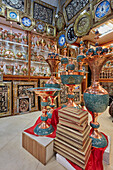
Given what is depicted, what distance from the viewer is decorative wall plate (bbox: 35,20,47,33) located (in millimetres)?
2740

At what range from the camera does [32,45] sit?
268 cm

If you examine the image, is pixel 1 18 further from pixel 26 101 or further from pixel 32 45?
pixel 26 101

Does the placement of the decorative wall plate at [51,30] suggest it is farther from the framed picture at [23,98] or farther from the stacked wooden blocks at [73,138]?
the stacked wooden blocks at [73,138]

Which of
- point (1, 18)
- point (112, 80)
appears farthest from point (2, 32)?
point (112, 80)

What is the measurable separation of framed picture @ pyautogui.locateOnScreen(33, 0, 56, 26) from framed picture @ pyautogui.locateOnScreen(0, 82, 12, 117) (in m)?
2.35

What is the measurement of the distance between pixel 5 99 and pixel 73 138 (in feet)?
6.50

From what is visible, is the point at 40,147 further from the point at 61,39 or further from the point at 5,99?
the point at 61,39

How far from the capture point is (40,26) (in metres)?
2.79

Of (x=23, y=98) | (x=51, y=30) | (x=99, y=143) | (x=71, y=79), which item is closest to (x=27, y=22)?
(x=51, y=30)

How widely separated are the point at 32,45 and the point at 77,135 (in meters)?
2.76

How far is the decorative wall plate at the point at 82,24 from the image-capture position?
7.32 feet

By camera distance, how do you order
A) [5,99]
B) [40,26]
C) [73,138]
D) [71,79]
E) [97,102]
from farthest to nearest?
[40,26], [5,99], [71,79], [97,102], [73,138]

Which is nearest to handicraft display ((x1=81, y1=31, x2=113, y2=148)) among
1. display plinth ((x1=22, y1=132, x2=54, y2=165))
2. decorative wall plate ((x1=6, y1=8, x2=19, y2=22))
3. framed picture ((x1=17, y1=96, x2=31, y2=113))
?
display plinth ((x1=22, y1=132, x2=54, y2=165))

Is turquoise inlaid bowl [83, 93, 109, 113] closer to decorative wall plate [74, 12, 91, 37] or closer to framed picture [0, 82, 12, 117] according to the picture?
framed picture [0, 82, 12, 117]
